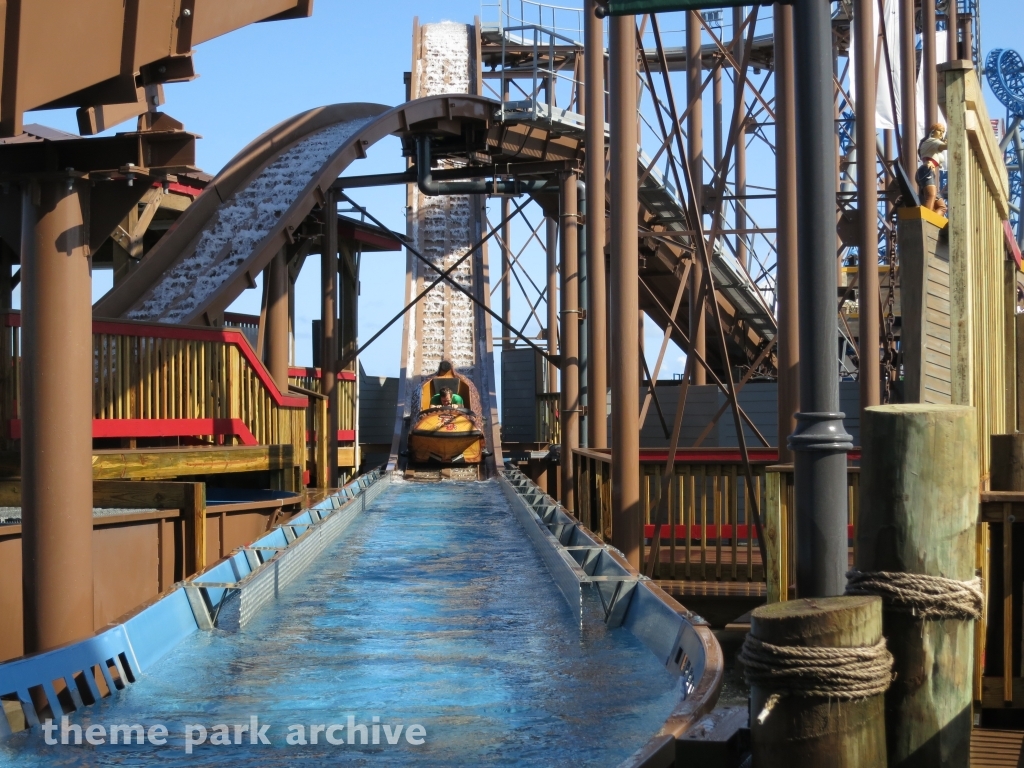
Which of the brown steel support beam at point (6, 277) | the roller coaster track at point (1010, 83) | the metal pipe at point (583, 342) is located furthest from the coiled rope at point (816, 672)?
the roller coaster track at point (1010, 83)

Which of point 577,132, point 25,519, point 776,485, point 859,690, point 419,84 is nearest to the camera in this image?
point 859,690

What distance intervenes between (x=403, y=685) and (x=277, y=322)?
13824 mm

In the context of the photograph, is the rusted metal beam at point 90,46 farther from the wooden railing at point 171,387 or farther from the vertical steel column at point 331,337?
the vertical steel column at point 331,337

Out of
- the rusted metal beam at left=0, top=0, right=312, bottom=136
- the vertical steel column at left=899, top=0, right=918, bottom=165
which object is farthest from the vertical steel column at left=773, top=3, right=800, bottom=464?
the vertical steel column at left=899, top=0, right=918, bottom=165

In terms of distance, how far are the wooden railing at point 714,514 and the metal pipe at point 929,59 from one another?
7.33 metres

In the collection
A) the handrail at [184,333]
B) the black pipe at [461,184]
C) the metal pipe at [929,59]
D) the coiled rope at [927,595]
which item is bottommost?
the coiled rope at [927,595]

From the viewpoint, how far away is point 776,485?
7480 mm

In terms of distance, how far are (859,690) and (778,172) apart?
24.5 ft

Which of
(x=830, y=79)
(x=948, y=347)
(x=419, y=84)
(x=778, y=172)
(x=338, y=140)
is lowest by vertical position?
(x=948, y=347)

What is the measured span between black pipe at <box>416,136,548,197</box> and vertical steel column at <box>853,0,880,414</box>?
9384 millimetres

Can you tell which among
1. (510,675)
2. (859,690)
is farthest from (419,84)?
(859,690)

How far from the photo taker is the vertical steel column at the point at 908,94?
16406mm

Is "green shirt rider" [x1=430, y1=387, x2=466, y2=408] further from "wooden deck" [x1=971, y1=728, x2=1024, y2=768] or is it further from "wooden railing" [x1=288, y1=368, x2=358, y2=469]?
"wooden deck" [x1=971, y1=728, x2=1024, y2=768]

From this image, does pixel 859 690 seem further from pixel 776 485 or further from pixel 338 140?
pixel 338 140
